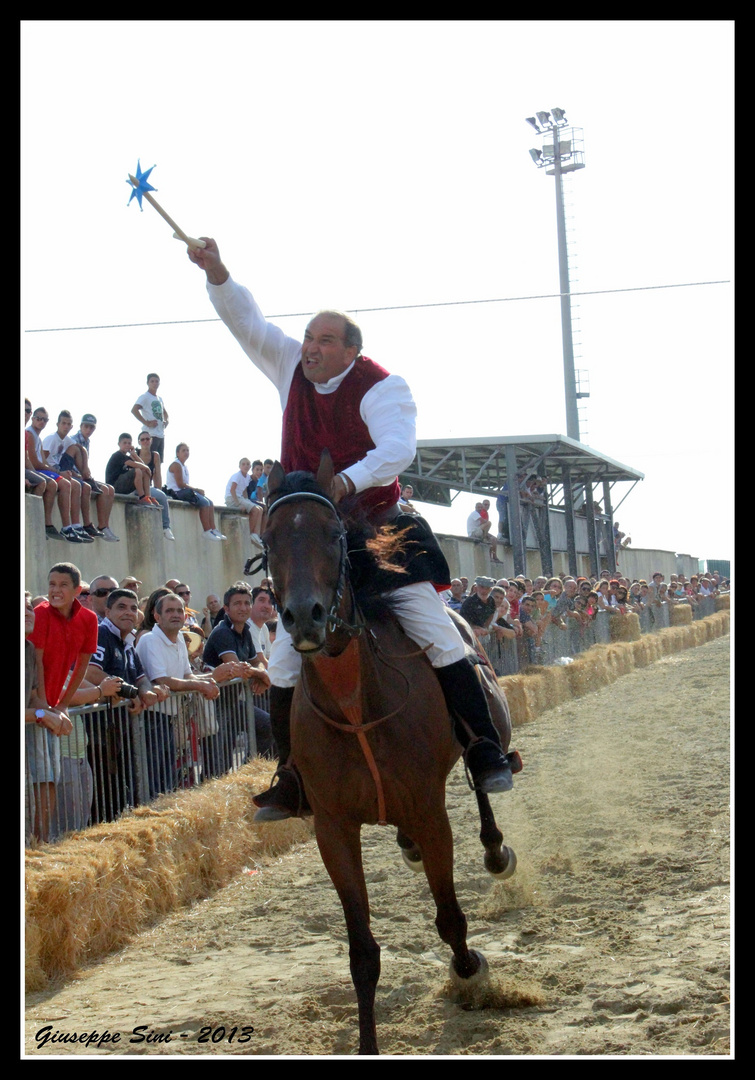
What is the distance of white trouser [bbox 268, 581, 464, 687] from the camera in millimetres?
5160

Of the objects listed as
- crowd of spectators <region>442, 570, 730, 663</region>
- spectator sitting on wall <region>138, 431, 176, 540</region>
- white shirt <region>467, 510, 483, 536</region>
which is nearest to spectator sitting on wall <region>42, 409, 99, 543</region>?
→ spectator sitting on wall <region>138, 431, 176, 540</region>

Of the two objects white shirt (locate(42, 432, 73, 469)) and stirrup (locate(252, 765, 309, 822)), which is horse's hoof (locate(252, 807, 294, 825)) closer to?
stirrup (locate(252, 765, 309, 822))

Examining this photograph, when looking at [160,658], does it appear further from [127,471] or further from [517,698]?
[517,698]

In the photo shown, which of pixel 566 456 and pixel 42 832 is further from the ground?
pixel 566 456

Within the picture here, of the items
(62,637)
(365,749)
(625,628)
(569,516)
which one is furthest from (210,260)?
(569,516)

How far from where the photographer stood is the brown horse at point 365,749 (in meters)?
4.52

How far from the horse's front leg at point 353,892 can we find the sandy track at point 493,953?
1.09 ft

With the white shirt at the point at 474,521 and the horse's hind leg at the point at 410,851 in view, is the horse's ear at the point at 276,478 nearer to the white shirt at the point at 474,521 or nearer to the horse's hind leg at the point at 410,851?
the horse's hind leg at the point at 410,851

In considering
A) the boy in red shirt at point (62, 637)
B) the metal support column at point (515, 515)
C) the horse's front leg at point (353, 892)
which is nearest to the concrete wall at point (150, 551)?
the boy in red shirt at point (62, 637)

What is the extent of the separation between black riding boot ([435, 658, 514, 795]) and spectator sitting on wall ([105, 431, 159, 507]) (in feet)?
27.4

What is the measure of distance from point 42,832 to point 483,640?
9.37 m
